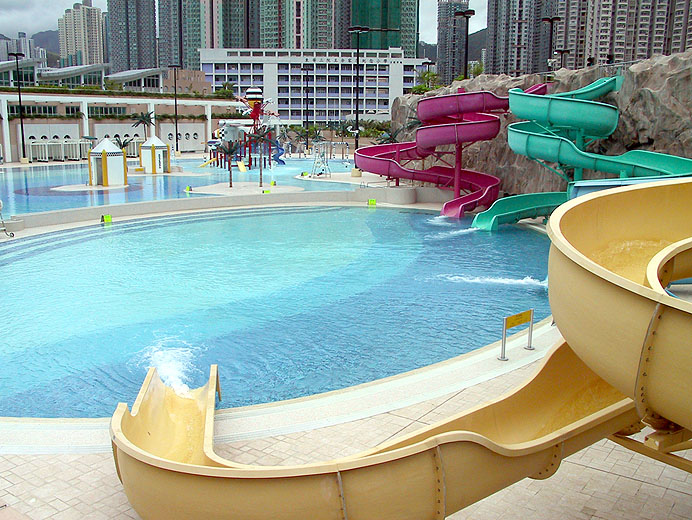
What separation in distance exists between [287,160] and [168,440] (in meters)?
43.0

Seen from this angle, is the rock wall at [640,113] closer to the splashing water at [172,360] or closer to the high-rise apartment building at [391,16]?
the splashing water at [172,360]

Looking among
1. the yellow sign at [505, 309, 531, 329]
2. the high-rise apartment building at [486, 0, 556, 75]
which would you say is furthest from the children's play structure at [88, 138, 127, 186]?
the high-rise apartment building at [486, 0, 556, 75]

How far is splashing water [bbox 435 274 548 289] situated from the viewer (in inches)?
534

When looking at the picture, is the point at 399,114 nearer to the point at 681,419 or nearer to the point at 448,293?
the point at 448,293

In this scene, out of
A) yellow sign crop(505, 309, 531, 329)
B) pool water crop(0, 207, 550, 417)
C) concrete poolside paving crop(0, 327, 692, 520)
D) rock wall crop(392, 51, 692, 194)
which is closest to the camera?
concrete poolside paving crop(0, 327, 692, 520)

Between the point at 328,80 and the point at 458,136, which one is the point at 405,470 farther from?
the point at 328,80

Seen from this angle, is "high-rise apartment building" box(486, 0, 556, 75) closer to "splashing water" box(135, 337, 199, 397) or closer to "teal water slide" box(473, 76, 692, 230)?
"teal water slide" box(473, 76, 692, 230)

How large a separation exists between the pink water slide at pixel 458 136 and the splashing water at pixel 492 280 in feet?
27.8

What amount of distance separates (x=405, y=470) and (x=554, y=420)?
5.44 ft

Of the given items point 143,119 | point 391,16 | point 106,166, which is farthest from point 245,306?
point 391,16

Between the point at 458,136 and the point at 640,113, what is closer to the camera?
the point at 640,113

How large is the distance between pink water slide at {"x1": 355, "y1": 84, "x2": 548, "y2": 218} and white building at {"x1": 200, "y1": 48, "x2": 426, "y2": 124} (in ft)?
194

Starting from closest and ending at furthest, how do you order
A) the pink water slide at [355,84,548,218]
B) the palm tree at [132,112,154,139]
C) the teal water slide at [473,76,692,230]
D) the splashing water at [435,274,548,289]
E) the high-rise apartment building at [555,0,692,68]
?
the splashing water at [435,274,548,289]
the teal water slide at [473,76,692,230]
the pink water slide at [355,84,548,218]
the palm tree at [132,112,154,139]
the high-rise apartment building at [555,0,692,68]

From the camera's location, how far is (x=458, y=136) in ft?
73.5
